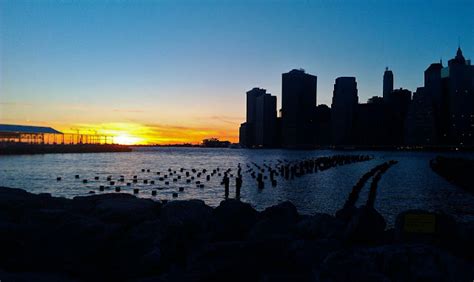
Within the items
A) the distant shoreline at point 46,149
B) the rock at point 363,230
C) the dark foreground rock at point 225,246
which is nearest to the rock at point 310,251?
the dark foreground rock at point 225,246

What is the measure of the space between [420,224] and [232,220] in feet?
16.1

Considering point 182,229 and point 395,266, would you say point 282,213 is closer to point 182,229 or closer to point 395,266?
point 182,229

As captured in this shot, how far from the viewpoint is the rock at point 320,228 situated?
33.6 ft

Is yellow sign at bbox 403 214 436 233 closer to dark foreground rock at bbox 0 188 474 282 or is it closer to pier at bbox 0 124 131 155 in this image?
dark foreground rock at bbox 0 188 474 282

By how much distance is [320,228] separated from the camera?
34.4ft

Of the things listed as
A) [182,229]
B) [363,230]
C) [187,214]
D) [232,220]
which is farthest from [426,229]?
[187,214]

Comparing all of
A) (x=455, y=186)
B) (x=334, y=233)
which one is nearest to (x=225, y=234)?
(x=334, y=233)

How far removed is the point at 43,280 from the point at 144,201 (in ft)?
24.4

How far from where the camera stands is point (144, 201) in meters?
14.2

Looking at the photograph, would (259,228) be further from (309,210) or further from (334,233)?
(309,210)

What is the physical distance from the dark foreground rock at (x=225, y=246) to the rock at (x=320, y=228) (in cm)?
3

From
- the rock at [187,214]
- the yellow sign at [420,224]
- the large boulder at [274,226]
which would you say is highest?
the yellow sign at [420,224]

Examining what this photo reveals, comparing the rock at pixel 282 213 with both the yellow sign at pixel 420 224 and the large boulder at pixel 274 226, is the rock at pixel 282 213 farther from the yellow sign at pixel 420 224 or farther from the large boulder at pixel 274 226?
the yellow sign at pixel 420 224

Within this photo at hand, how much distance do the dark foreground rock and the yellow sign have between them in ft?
0.06
